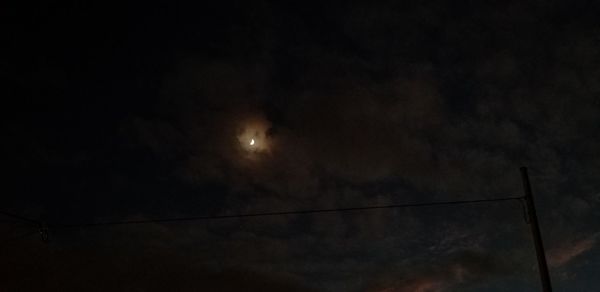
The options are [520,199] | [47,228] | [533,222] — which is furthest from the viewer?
[47,228]

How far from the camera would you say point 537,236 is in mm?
15031

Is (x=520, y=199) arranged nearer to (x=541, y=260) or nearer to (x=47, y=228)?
(x=541, y=260)

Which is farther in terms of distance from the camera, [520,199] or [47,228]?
[47,228]

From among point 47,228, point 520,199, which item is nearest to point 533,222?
point 520,199

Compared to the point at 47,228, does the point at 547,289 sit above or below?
below

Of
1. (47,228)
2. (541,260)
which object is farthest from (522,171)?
(47,228)

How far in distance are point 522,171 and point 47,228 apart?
17962 mm

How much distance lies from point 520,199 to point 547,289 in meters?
3.29

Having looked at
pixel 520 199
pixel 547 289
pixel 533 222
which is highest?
pixel 520 199

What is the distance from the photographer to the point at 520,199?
1645 cm

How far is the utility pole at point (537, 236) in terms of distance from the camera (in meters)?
14.2

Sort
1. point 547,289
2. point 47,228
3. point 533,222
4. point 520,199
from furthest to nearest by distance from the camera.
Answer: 1. point 47,228
2. point 520,199
3. point 533,222
4. point 547,289

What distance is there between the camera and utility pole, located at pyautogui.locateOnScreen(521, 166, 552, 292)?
14.2 meters

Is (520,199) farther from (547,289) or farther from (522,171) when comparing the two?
(547,289)
